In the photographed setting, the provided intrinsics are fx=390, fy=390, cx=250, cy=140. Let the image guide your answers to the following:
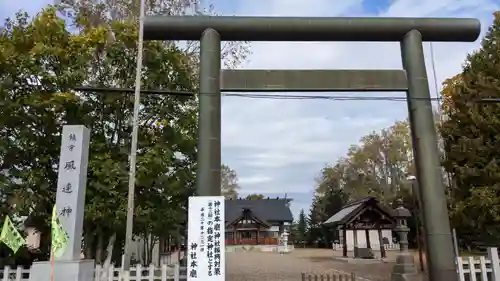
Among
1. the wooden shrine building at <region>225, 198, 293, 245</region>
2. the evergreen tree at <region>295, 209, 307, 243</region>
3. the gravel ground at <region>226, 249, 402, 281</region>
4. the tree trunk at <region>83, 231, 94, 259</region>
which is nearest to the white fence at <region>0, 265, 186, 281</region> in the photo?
the tree trunk at <region>83, 231, 94, 259</region>

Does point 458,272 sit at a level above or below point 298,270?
above

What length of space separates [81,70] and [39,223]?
4.62 meters

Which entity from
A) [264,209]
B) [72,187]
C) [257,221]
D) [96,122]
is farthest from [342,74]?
[264,209]

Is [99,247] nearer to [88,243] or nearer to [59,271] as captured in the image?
[88,243]

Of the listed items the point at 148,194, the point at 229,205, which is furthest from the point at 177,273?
the point at 229,205

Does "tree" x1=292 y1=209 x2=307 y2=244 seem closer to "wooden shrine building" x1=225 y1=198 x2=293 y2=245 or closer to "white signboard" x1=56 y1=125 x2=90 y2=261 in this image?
"wooden shrine building" x1=225 y1=198 x2=293 y2=245

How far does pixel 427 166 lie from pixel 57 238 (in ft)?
21.7

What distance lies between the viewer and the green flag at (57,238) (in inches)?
253

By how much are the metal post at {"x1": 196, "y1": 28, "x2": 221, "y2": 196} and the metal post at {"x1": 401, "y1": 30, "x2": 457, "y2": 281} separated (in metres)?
3.76

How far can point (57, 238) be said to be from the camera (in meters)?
6.45

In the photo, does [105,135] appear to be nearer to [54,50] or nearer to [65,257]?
[54,50]

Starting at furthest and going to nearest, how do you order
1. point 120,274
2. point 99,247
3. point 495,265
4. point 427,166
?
point 99,247 → point 495,265 → point 120,274 → point 427,166

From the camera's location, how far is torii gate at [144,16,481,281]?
7055 mm

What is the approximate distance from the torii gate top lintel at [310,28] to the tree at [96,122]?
13.1ft
